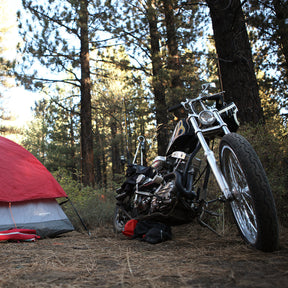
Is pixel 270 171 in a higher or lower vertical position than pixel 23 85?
lower

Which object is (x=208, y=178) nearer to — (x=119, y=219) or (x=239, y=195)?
(x=239, y=195)

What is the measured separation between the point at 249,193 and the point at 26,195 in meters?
3.02

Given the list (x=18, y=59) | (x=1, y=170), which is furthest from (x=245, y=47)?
(x=18, y=59)

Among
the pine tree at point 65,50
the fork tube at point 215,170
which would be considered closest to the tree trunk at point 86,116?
the pine tree at point 65,50

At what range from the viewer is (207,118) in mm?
2537

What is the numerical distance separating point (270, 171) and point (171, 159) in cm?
113

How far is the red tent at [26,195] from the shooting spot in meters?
3.80

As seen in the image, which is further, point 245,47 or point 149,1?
point 149,1

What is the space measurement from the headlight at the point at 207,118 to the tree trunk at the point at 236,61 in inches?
75.2

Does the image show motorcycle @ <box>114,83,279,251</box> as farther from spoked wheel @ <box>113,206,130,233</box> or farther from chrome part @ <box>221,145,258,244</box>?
spoked wheel @ <box>113,206,130,233</box>

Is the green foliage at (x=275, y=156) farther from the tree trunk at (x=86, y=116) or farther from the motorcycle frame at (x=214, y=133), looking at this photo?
the tree trunk at (x=86, y=116)

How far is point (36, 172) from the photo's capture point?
14.1 ft

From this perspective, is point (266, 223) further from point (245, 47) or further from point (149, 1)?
point (149, 1)

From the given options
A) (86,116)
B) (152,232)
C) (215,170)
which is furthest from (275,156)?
(86,116)
